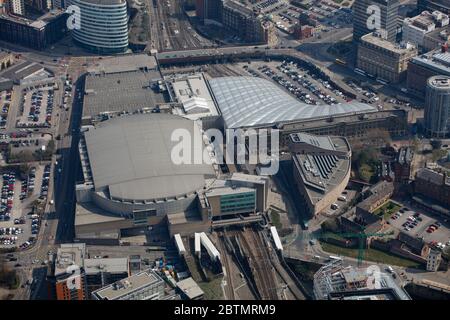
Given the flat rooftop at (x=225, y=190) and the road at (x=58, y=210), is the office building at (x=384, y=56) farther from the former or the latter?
the road at (x=58, y=210)

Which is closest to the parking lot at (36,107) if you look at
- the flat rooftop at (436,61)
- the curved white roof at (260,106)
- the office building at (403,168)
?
the curved white roof at (260,106)

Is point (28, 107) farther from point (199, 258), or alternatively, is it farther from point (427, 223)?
point (427, 223)

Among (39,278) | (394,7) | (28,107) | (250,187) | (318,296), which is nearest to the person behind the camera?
(318,296)

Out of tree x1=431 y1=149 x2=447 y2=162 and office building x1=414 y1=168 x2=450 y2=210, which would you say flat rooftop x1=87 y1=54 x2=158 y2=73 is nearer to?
tree x1=431 y1=149 x2=447 y2=162

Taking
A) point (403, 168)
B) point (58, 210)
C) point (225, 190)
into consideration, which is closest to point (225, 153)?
point (225, 190)

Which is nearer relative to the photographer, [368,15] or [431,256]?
[431,256]

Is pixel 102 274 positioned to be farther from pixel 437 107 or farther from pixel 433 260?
pixel 437 107

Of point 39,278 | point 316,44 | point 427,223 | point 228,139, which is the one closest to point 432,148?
point 427,223
